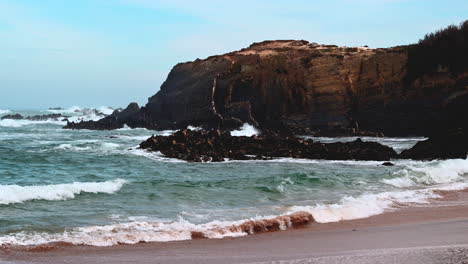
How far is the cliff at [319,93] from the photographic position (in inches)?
1428

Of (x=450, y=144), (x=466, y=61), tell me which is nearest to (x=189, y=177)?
(x=450, y=144)

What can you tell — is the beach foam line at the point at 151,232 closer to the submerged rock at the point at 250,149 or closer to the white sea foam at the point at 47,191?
the white sea foam at the point at 47,191

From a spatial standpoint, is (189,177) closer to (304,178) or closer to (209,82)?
(304,178)

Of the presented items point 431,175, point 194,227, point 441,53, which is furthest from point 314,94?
point 194,227

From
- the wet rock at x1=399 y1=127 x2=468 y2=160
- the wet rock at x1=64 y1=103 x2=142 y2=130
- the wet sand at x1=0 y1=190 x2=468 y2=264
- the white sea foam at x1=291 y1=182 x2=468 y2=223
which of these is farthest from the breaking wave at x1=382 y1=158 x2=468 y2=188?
the wet rock at x1=64 y1=103 x2=142 y2=130

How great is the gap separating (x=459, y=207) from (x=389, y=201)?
1.67 m

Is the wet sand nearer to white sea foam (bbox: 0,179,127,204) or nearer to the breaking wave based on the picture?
white sea foam (bbox: 0,179,127,204)

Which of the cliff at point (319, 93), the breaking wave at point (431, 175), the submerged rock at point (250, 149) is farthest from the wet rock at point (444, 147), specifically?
the cliff at point (319, 93)

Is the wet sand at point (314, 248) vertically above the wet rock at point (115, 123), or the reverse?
the wet rock at point (115, 123)

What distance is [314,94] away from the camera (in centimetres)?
4322

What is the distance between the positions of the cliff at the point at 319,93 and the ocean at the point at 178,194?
1247 cm

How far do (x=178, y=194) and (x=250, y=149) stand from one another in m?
13.7

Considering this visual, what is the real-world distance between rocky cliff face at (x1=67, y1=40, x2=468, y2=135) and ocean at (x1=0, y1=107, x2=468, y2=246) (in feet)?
41.2

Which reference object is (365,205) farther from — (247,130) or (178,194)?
(247,130)
